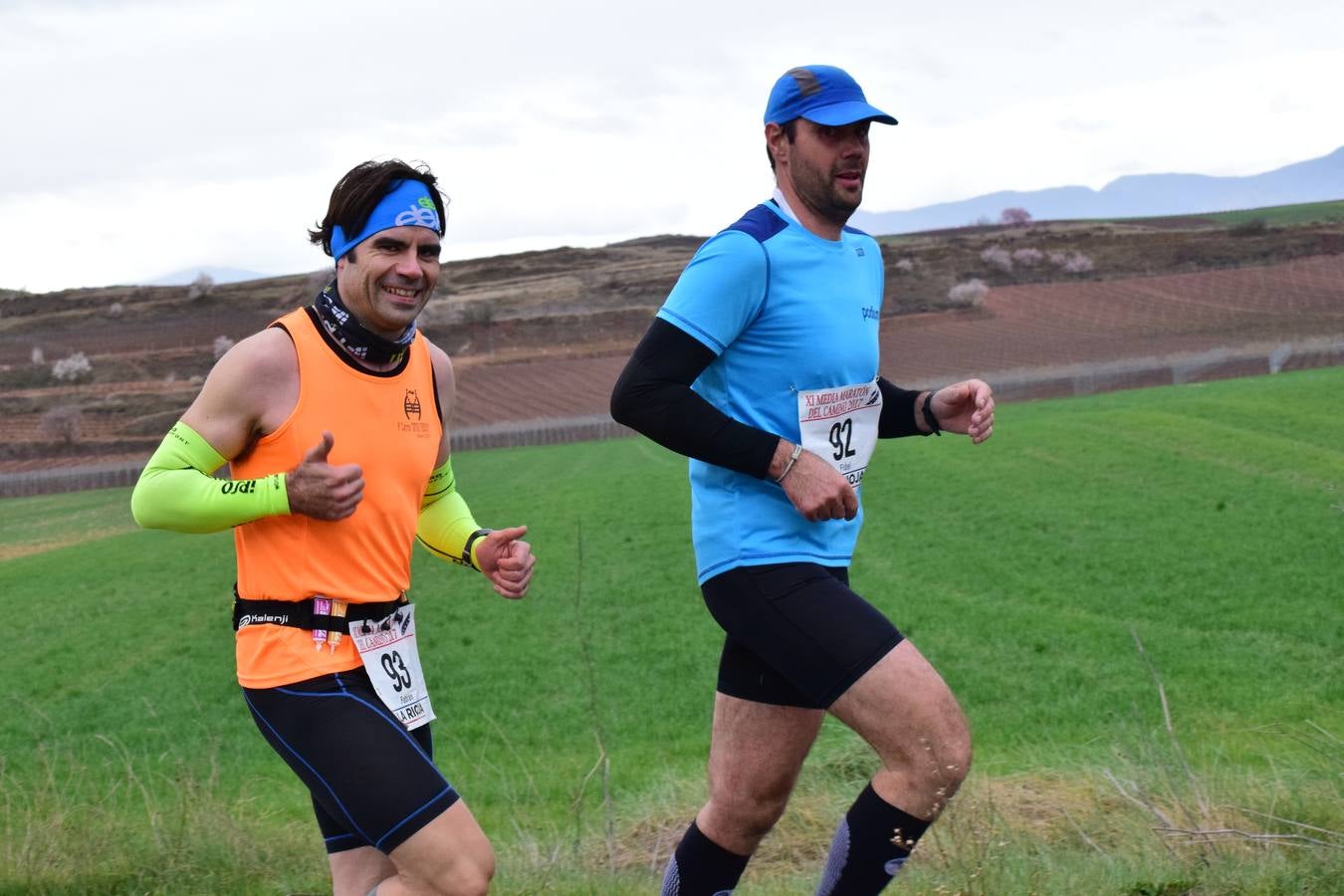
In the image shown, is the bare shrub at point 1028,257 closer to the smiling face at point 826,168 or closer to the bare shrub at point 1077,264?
the bare shrub at point 1077,264

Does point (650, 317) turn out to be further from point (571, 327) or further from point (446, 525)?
point (446, 525)

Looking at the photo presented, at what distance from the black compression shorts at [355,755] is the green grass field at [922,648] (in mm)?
1350

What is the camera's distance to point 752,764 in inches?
147

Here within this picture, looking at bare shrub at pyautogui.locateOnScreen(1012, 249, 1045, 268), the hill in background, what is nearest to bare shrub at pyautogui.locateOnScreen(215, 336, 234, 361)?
the hill in background

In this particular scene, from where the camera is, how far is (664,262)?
259 feet

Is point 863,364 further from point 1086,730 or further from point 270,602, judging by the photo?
point 1086,730

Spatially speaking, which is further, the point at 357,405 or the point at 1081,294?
the point at 1081,294

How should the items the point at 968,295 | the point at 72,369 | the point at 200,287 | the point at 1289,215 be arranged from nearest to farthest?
1. the point at 968,295
2. the point at 72,369
3. the point at 200,287
4. the point at 1289,215

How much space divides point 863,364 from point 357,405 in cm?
125

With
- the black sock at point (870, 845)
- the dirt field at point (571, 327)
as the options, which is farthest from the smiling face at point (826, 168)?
the dirt field at point (571, 327)

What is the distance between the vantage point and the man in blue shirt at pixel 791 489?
342 cm

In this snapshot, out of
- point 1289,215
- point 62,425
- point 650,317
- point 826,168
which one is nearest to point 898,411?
point 826,168

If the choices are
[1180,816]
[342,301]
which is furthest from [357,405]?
[1180,816]

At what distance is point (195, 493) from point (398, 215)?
0.82 meters
